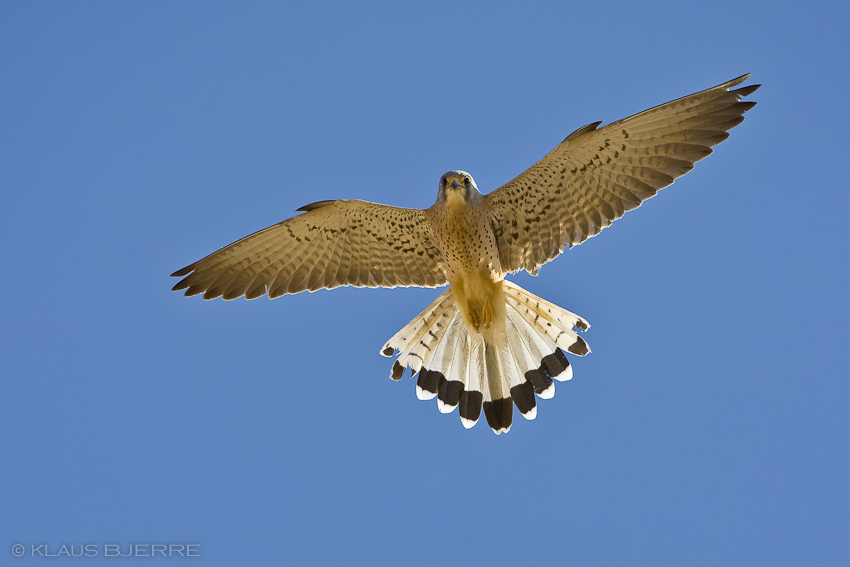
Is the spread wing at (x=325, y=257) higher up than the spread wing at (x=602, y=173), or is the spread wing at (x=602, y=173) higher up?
the spread wing at (x=325, y=257)

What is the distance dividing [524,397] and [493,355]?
1.46ft

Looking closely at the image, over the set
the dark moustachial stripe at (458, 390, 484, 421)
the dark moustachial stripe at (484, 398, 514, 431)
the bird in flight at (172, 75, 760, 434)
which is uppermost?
the bird in flight at (172, 75, 760, 434)

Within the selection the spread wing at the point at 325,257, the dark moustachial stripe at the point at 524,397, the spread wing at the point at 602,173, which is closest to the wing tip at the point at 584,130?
the spread wing at the point at 602,173

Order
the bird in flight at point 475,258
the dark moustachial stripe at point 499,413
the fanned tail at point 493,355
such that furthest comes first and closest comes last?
the fanned tail at point 493,355, the dark moustachial stripe at point 499,413, the bird in flight at point 475,258

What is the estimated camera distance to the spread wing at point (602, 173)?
6.32 m

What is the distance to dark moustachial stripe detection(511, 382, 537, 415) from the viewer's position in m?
7.00

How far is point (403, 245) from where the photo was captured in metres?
7.26

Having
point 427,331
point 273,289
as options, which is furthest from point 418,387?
point 273,289

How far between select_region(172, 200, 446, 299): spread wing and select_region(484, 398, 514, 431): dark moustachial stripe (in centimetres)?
113

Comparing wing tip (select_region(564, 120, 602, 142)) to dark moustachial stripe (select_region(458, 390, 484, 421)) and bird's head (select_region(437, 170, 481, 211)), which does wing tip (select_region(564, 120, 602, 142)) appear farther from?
dark moustachial stripe (select_region(458, 390, 484, 421))

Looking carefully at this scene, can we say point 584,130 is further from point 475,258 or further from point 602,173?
point 475,258

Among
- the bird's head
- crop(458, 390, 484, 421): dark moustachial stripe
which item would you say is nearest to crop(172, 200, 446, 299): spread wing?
the bird's head

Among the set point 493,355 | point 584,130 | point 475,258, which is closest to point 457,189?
point 475,258

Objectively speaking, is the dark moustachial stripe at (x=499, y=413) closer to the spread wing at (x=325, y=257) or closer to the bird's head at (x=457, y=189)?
the spread wing at (x=325, y=257)
